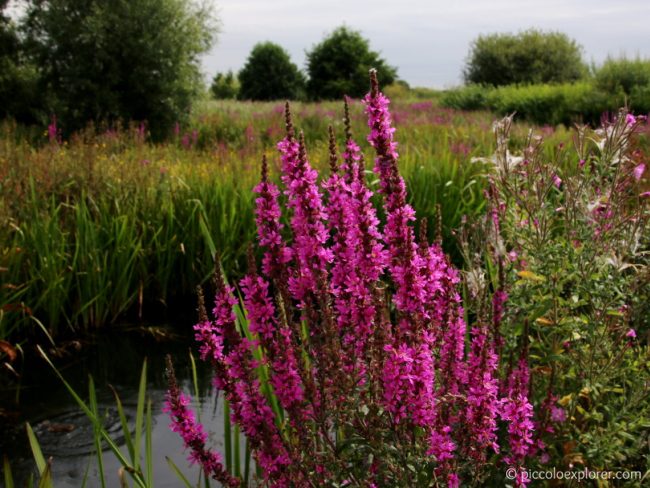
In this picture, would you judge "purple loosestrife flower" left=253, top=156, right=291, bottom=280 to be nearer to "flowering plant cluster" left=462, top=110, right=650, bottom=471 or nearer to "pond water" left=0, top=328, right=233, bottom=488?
"flowering plant cluster" left=462, top=110, right=650, bottom=471

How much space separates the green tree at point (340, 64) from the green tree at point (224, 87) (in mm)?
5742

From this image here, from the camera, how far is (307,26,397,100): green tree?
39.9 metres

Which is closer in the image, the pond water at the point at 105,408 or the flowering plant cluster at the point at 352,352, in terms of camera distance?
the flowering plant cluster at the point at 352,352

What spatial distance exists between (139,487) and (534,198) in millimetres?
2402

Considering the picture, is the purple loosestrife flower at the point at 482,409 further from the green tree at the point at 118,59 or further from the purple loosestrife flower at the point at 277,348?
the green tree at the point at 118,59

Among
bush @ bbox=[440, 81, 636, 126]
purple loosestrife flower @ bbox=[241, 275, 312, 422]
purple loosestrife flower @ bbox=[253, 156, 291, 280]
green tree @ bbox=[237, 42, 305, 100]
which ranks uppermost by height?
green tree @ bbox=[237, 42, 305, 100]

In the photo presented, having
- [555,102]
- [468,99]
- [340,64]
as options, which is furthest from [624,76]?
[340,64]

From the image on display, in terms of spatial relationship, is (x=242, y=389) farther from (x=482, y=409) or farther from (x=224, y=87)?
(x=224, y=87)

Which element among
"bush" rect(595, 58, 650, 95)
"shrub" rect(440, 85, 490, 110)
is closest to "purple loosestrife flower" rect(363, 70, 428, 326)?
"bush" rect(595, 58, 650, 95)

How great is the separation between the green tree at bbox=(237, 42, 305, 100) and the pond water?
37032 millimetres

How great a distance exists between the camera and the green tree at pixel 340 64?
39.9 m

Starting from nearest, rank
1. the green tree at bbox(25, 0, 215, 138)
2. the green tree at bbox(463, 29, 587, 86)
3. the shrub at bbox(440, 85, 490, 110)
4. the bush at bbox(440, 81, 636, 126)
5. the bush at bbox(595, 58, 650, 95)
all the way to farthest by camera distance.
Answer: the green tree at bbox(25, 0, 215, 138) < the bush at bbox(440, 81, 636, 126) < the bush at bbox(595, 58, 650, 95) < the shrub at bbox(440, 85, 490, 110) < the green tree at bbox(463, 29, 587, 86)

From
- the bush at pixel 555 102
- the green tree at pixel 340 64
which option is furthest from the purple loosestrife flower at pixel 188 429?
the green tree at pixel 340 64

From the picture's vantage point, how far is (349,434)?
2.55 metres
